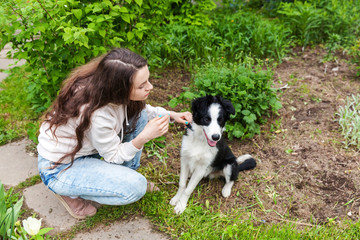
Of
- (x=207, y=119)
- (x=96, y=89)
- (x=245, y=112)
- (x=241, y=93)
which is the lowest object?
(x=245, y=112)

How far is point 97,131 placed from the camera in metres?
2.19

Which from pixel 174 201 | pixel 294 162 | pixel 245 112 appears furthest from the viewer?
pixel 245 112

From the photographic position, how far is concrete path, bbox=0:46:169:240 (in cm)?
252


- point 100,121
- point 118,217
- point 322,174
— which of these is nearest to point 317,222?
point 322,174

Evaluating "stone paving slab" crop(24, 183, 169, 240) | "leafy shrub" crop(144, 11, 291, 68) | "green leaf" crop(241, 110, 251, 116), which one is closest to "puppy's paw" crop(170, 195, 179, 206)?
"stone paving slab" crop(24, 183, 169, 240)

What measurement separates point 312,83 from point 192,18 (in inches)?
83.9

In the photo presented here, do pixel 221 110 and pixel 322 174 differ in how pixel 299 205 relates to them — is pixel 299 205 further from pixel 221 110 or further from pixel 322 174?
pixel 221 110

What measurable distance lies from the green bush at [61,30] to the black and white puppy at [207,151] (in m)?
1.14

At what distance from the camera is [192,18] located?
5008 millimetres

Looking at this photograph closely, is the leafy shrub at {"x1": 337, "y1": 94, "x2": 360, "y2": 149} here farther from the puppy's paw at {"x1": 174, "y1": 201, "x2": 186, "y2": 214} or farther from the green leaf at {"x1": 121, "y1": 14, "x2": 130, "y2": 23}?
the green leaf at {"x1": 121, "y1": 14, "x2": 130, "y2": 23}

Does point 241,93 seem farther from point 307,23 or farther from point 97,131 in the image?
point 307,23

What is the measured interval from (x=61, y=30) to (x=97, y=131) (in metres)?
1.27

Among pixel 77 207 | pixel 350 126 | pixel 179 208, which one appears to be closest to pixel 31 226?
pixel 77 207

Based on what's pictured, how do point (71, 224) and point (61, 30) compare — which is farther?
point (61, 30)
